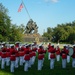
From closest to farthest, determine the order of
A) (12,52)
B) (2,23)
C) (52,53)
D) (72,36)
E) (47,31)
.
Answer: (12,52) < (52,53) < (2,23) < (72,36) < (47,31)

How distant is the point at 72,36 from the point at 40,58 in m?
70.7

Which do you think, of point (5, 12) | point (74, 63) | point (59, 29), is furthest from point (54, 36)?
point (74, 63)

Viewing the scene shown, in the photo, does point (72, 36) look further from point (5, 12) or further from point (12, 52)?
point (12, 52)

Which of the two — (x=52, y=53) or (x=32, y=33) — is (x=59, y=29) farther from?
(x=52, y=53)

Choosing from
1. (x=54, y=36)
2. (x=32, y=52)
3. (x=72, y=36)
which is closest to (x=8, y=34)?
(x=32, y=52)

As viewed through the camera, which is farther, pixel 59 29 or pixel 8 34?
pixel 59 29

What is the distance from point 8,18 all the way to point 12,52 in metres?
33.5

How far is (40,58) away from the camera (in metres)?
17.5

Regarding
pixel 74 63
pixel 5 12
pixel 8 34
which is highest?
pixel 5 12

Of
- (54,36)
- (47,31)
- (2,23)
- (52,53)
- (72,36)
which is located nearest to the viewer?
(52,53)

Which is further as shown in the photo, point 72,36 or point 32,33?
point 32,33

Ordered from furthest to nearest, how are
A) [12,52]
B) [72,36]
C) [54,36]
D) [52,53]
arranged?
1. [54,36]
2. [72,36]
3. [52,53]
4. [12,52]

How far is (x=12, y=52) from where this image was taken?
16.7 m

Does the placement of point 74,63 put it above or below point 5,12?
below
